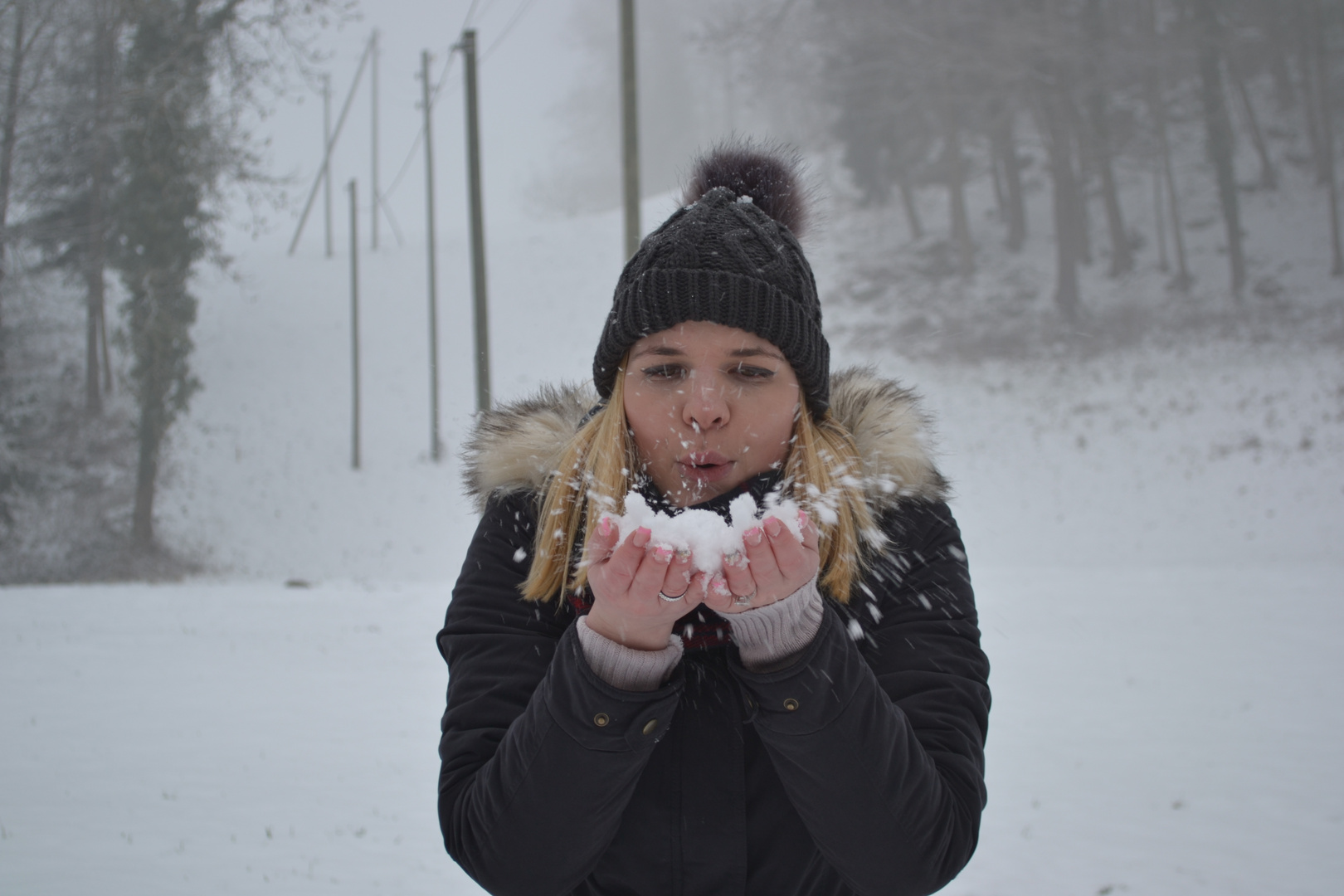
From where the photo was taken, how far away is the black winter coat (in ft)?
4.39

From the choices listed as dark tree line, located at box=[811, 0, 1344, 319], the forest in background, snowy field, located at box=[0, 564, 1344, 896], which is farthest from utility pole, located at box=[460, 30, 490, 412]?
dark tree line, located at box=[811, 0, 1344, 319]

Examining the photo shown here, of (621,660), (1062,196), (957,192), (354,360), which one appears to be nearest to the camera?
(621,660)

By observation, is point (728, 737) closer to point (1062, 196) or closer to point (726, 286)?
point (726, 286)

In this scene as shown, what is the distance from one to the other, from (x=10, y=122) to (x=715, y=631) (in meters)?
18.3

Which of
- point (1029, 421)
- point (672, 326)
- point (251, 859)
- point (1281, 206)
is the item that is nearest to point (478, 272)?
point (251, 859)

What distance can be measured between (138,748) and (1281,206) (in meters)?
28.7

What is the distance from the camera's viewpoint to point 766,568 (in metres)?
1.22

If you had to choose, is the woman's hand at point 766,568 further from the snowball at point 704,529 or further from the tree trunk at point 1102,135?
the tree trunk at point 1102,135

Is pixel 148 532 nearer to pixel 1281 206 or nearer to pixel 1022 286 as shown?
pixel 1022 286

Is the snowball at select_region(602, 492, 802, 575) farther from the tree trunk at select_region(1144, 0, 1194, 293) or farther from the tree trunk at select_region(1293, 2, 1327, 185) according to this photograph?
the tree trunk at select_region(1293, 2, 1327, 185)

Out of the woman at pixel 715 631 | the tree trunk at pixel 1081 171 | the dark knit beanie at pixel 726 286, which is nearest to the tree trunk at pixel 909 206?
the tree trunk at pixel 1081 171

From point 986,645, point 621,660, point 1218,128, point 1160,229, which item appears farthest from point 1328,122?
point 621,660

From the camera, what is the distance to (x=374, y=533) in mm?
17562

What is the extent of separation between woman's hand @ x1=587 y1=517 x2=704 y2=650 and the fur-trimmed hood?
22.8 inches
